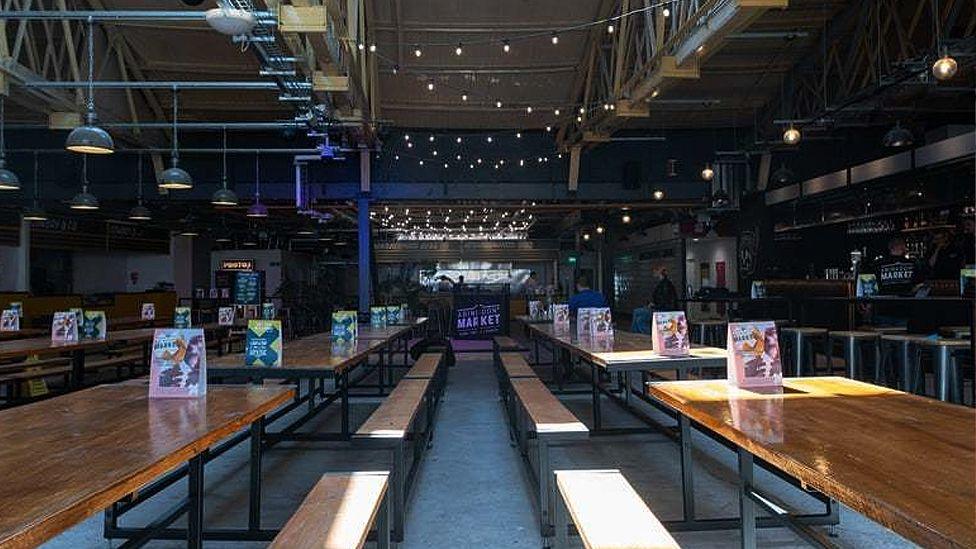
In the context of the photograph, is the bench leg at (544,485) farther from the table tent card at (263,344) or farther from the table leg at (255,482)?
the table tent card at (263,344)

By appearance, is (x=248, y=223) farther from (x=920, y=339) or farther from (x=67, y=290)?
(x=920, y=339)

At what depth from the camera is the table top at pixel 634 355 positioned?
12.6 feet

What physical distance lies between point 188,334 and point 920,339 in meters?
5.73

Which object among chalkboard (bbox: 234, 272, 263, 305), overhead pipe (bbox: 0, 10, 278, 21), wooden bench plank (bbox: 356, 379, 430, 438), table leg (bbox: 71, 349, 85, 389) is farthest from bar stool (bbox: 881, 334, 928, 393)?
chalkboard (bbox: 234, 272, 263, 305)

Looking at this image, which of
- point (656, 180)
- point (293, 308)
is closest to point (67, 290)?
point (293, 308)

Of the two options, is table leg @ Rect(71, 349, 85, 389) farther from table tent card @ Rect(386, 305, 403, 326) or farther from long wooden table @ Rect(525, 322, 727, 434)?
long wooden table @ Rect(525, 322, 727, 434)

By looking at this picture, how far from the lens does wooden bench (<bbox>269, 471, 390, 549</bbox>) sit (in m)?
2.04

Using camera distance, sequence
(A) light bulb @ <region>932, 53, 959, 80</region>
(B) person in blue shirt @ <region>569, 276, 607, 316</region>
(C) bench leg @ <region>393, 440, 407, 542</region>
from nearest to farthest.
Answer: (C) bench leg @ <region>393, 440, 407, 542</region>
(A) light bulb @ <region>932, 53, 959, 80</region>
(B) person in blue shirt @ <region>569, 276, 607, 316</region>

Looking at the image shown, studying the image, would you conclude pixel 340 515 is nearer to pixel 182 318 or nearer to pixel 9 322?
pixel 182 318

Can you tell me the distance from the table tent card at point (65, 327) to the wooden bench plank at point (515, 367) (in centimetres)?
385

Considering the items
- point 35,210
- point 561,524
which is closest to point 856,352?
point 561,524

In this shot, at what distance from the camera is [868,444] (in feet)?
6.07

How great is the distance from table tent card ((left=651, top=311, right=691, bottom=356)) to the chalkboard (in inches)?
625

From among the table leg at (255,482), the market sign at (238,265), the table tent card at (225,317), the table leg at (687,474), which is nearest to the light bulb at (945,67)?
the table leg at (687,474)
